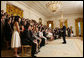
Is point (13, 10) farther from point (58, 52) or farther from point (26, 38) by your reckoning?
point (58, 52)

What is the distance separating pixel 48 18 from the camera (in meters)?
15.5

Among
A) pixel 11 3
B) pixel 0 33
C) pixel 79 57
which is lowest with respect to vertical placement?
pixel 79 57

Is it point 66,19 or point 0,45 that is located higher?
point 66,19

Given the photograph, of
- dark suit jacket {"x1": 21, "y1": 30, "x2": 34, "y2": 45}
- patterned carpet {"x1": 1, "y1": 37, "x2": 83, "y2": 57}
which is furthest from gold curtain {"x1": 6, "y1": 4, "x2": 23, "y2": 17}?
patterned carpet {"x1": 1, "y1": 37, "x2": 83, "y2": 57}

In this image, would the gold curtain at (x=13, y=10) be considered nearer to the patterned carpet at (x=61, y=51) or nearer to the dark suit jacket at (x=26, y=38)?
the dark suit jacket at (x=26, y=38)

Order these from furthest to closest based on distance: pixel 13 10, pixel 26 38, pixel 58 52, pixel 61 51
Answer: pixel 13 10
pixel 61 51
pixel 58 52
pixel 26 38

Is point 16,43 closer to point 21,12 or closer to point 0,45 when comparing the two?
point 0,45

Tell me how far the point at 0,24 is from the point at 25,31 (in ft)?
3.39

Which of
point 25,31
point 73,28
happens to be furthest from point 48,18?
point 25,31

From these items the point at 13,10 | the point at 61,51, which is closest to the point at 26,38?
the point at 61,51

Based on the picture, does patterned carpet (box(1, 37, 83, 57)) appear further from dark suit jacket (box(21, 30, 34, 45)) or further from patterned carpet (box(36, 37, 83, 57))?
dark suit jacket (box(21, 30, 34, 45))

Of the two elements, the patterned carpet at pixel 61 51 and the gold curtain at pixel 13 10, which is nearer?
the patterned carpet at pixel 61 51

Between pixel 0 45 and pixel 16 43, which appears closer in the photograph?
pixel 16 43

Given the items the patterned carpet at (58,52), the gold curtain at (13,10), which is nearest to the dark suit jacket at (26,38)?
the patterned carpet at (58,52)
